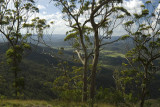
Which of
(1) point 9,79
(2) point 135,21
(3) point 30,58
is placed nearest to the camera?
(2) point 135,21

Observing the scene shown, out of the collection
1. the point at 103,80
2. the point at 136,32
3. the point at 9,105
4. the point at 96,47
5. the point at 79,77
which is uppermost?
the point at 136,32

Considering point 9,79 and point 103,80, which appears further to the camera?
point 103,80

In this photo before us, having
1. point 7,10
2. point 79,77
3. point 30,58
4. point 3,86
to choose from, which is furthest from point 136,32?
point 30,58

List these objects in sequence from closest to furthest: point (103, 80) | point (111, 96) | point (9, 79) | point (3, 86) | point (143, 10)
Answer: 1. point (111, 96)
2. point (143, 10)
3. point (3, 86)
4. point (9, 79)
5. point (103, 80)

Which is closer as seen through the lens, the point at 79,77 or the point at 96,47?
the point at 96,47

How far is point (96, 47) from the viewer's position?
942 cm

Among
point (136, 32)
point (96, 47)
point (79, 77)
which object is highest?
point (136, 32)

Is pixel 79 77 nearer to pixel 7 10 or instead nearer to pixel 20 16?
pixel 20 16

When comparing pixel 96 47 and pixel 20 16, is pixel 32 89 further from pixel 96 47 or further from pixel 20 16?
pixel 96 47

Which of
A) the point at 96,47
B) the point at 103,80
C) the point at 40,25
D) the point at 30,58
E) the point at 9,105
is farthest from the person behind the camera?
the point at 30,58

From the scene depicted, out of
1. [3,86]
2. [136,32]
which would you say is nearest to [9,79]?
[3,86]

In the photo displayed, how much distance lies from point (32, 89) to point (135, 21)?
79.3 m

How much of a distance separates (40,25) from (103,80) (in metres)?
101

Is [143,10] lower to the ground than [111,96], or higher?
higher
